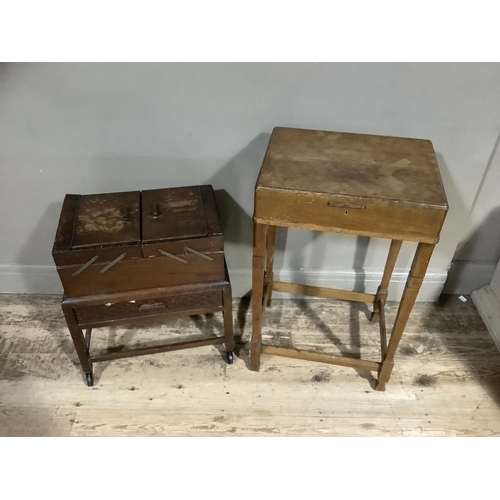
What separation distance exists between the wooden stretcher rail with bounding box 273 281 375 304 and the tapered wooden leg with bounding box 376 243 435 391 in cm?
32

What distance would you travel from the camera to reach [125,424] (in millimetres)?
1527

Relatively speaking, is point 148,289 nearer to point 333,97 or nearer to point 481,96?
point 333,97

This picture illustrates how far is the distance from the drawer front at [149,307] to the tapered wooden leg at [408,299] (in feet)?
1.88

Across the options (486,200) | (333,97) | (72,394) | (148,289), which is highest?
(333,97)

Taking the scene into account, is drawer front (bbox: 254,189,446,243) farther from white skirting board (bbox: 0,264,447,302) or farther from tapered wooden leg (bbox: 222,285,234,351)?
white skirting board (bbox: 0,264,447,302)

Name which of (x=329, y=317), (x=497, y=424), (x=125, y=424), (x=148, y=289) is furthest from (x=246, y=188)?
(x=497, y=424)

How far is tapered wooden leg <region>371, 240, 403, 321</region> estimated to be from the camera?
5.41ft

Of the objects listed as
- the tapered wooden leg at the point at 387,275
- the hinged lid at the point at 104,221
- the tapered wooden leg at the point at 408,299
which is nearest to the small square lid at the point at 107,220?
the hinged lid at the point at 104,221

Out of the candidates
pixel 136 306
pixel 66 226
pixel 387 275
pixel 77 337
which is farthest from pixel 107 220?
pixel 387 275

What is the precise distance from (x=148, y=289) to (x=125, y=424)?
47 cm

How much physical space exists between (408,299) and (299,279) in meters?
0.61

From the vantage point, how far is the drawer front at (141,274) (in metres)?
1.38

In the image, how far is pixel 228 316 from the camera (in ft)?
5.16

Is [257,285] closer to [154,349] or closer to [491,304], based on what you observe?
[154,349]
